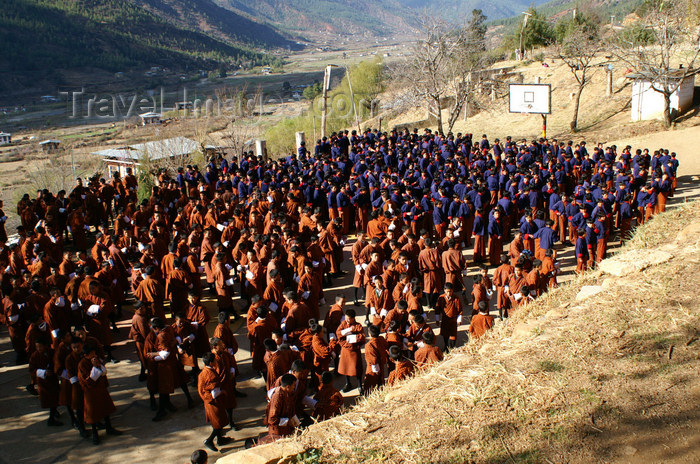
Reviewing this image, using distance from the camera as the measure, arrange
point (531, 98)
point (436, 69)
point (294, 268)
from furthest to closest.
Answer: point (436, 69) < point (531, 98) < point (294, 268)

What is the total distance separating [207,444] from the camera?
25.2 feet

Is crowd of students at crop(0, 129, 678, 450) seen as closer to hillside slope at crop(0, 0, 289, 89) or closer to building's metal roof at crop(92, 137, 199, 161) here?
building's metal roof at crop(92, 137, 199, 161)

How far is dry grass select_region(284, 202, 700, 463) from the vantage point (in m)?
5.76

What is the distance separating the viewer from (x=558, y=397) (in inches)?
248

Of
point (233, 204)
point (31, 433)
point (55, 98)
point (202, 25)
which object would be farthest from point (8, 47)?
point (31, 433)

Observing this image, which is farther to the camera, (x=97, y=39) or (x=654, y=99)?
(x=97, y=39)

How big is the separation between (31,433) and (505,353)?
6.83 meters

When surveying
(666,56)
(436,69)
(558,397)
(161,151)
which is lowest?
(558,397)

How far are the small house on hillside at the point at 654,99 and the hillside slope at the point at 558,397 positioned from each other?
22.5 meters

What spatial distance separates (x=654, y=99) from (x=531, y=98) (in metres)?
6.88

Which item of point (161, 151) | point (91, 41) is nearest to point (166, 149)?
point (161, 151)

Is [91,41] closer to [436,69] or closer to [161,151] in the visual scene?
[161,151]

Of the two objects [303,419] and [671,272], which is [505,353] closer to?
[303,419]

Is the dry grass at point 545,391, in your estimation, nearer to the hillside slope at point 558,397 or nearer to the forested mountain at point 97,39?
the hillside slope at point 558,397
